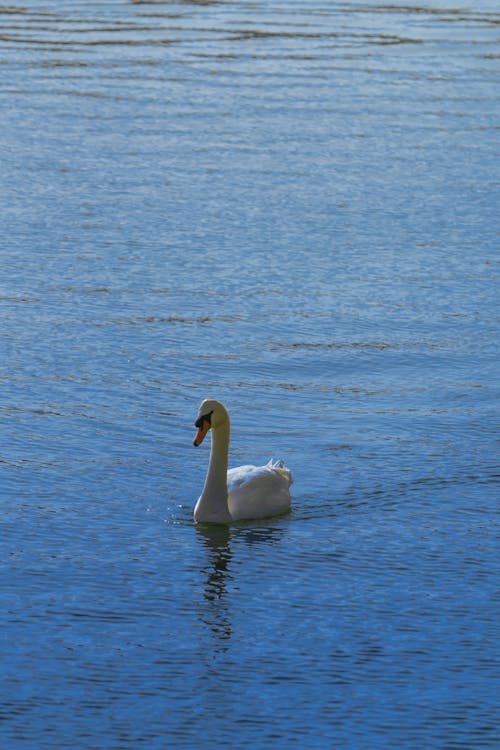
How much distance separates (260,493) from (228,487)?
0.68 feet

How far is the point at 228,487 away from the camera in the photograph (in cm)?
898

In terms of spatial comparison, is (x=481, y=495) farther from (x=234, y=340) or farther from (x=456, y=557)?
(x=234, y=340)

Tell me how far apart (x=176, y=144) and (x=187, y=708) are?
41.5 feet

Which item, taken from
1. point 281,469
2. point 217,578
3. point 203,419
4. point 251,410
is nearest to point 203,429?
point 203,419

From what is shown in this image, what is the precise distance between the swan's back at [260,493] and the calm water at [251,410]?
10 centimetres

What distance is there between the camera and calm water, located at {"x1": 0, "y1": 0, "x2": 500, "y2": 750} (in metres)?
7.02

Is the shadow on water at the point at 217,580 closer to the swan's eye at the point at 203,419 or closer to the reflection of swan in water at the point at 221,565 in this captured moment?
the reflection of swan in water at the point at 221,565

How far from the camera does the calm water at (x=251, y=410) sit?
702cm

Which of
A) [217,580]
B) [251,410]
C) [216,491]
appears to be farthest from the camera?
[251,410]

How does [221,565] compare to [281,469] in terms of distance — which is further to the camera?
[281,469]

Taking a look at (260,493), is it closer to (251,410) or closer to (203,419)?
(203,419)

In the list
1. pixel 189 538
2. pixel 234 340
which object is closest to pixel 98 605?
pixel 189 538

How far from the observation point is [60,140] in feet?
62.3

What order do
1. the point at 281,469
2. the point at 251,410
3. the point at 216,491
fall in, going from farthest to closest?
the point at 251,410
the point at 281,469
the point at 216,491
